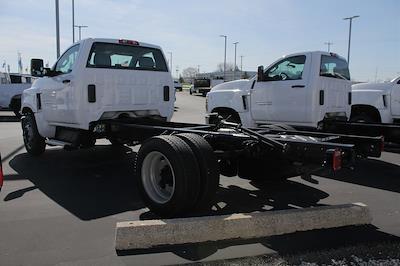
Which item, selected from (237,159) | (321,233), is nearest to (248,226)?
(321,233)

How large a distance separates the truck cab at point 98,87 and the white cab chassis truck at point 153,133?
0.06 feet

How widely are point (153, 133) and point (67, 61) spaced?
2.62m

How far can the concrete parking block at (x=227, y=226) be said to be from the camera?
4.26 m

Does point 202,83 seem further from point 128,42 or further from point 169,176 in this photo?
point 169,176

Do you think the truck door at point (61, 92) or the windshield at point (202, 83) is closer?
the truck door at point (61, 92)

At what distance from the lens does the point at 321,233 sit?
15.4 ft

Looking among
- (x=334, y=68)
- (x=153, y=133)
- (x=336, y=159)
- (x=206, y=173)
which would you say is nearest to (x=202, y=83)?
(x=334, y=68)

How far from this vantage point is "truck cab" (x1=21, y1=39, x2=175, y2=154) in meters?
7.50

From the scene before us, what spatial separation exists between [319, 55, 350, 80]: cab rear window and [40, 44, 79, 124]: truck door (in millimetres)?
4668

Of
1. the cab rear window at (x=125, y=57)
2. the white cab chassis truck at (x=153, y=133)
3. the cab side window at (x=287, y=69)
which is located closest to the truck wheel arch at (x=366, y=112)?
the cab side window at (x=287, y=69)

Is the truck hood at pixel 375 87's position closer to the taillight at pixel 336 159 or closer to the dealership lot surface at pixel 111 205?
the dealership lot surface at pixel 111 205

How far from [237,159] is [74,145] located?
3.15 metres

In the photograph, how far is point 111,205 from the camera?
567 centimetres

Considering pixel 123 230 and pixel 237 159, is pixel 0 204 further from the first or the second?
pixel 237 159
